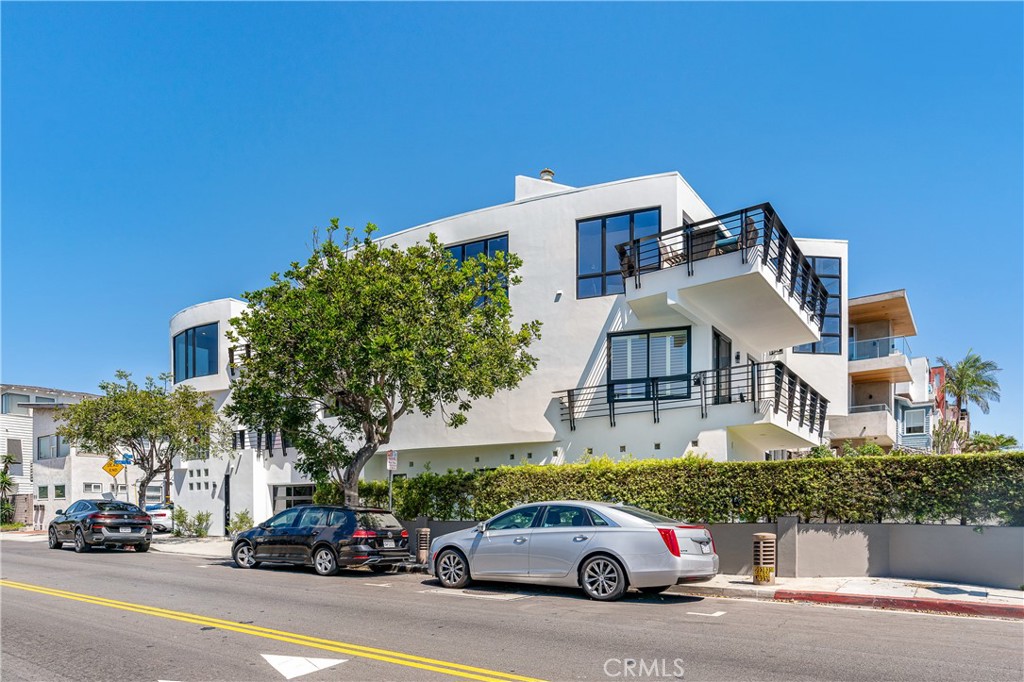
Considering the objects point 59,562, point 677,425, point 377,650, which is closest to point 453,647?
point 377,650

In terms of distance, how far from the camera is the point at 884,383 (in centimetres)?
3522

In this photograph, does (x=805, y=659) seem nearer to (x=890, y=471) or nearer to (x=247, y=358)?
(x=890, y=471)

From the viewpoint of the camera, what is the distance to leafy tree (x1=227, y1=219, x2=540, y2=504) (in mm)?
16828

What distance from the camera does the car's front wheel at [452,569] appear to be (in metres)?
13.7

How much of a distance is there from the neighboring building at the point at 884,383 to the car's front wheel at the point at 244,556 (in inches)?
865

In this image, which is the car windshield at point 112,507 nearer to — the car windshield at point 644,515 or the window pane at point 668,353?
the window pane at point 668,353

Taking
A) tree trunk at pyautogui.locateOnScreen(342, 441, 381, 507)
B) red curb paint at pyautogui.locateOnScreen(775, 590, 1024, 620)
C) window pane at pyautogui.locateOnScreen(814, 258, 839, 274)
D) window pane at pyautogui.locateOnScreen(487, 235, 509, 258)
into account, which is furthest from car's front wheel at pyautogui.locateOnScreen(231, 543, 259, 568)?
window pane at pyautogui.locateOnScreen(814, 258, 839, 274)

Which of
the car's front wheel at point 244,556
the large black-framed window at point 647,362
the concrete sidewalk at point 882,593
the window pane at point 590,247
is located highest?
the window pane at point 590,247

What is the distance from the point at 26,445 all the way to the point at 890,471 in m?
52.6

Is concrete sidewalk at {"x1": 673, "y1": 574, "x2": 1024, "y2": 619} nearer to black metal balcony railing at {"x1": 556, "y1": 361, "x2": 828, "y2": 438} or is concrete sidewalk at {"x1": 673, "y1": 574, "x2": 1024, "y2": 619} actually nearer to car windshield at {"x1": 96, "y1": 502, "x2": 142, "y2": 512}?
black metal balcony railing at {"x1": 556, "y1": 361, "x2": 828, "y2": 438}

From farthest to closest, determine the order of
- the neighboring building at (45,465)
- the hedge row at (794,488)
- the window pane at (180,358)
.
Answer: the neighboring building at (45,465) → the window pane at (180,358) → the hedge row at (794,488)

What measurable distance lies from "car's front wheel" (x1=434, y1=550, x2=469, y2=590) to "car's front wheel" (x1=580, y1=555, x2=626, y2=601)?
2.47m

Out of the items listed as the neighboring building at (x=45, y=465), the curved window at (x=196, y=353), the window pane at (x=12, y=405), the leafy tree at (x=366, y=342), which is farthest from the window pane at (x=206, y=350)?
the window pane at (x=12, y=405)

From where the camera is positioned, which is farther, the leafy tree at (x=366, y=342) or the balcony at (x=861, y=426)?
the balcony at (x=861, y=426)
